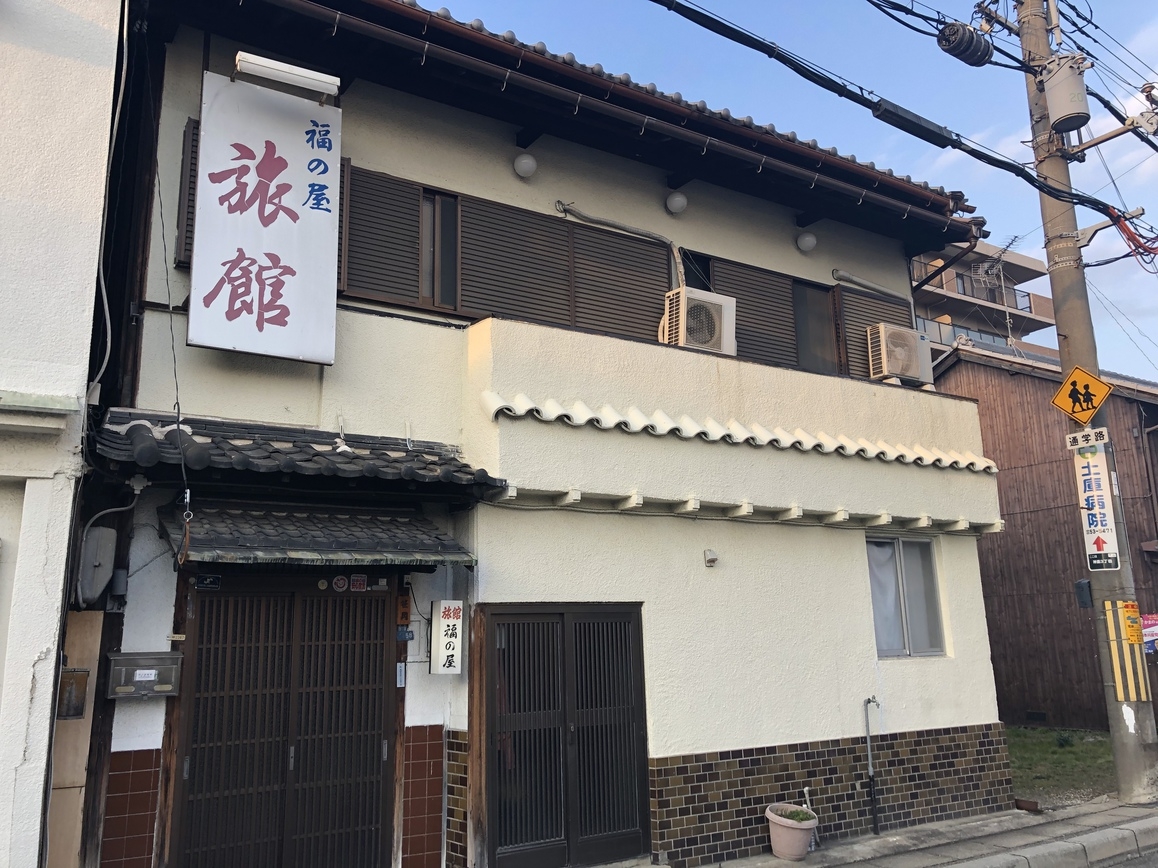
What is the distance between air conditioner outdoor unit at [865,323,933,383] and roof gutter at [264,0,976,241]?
1.50 meters

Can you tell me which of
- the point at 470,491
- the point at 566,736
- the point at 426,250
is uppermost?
the point at 426,250

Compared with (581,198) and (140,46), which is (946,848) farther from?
(140,46)

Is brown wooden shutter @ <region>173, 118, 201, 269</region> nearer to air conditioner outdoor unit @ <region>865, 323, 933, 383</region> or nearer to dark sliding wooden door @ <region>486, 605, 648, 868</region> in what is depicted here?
dark sliding wooden door @ <region>486, 605, 648, 868</region>

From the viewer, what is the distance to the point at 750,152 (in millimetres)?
10273

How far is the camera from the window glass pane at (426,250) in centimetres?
895

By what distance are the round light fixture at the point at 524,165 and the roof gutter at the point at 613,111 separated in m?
0.76

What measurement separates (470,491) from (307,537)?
1460 mm

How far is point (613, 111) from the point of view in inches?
365

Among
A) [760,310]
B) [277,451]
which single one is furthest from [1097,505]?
[277,451]

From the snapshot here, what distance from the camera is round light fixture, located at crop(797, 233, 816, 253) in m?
11.9

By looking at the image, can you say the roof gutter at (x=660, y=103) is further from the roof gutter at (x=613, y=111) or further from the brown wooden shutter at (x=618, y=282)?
the brown wooden shutter at (x=618, y=282)

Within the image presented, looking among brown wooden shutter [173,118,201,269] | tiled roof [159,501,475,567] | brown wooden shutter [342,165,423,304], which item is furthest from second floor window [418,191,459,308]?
tiled roof [159,501,475,567]

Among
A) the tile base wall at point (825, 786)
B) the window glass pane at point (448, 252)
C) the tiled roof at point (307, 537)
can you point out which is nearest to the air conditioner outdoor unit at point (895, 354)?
the tile base wall at point (825, 786)

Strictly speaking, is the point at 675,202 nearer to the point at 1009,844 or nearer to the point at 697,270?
the point at 697,270
